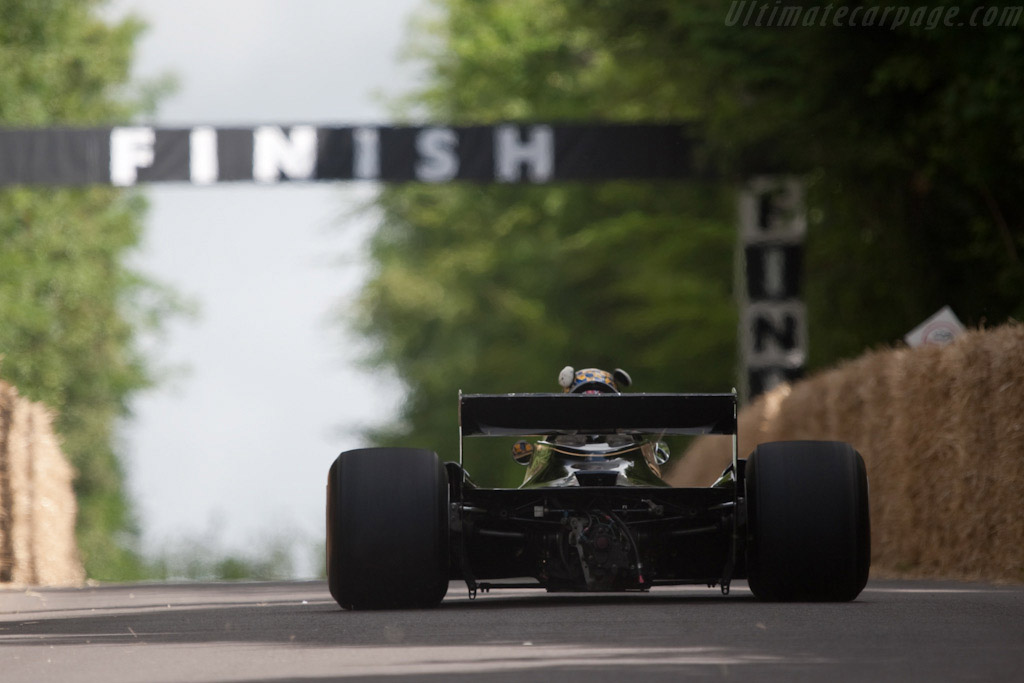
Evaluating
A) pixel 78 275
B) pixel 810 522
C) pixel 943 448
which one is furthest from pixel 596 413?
pixel 78 275

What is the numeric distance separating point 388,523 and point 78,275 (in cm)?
3182

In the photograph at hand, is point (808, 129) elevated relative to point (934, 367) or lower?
elevated

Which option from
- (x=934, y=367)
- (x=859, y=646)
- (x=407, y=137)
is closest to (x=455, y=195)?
(x=407, y=137)

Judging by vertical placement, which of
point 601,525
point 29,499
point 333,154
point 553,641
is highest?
point 333,154

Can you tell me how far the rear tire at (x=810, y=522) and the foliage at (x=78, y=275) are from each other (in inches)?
1158

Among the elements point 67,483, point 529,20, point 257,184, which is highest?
point 529,20

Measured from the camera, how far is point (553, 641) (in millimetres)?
9078

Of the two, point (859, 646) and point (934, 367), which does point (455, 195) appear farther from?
point (859, 646)

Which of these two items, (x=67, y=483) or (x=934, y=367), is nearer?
(x=934, y=367)

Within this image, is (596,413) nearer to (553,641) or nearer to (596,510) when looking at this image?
(596,510)

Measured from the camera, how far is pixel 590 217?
43.5 m

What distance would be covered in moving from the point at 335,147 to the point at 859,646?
19.2m

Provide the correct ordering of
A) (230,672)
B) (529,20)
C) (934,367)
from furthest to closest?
(529,20) < (934,367) < (230,672)

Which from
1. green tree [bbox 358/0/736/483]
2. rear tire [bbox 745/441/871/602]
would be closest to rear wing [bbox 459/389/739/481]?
rear tire [bbox 745/441/871/602]
